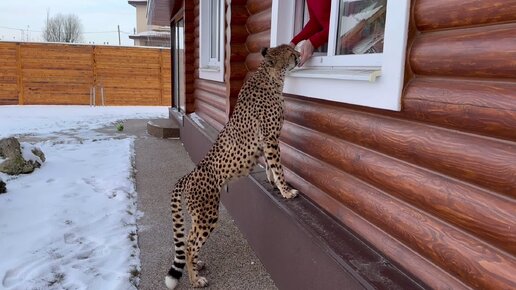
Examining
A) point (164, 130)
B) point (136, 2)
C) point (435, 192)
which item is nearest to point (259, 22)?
point (435, 192)

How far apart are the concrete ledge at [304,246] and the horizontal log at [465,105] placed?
2.45 feet

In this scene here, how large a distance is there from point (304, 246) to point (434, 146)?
115cm

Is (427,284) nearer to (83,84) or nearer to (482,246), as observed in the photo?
(482,246)

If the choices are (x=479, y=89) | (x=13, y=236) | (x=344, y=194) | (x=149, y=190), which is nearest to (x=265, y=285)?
(x=344, y=194)

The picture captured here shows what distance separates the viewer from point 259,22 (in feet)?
13.9

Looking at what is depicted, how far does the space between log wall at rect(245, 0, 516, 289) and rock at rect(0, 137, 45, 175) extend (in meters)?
5.49

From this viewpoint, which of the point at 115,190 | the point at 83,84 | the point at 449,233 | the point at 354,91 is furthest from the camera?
the point at 83,84

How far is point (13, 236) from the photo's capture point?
12.4 ft

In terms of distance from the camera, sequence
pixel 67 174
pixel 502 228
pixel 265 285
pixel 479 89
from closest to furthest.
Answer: pixel 502 228
pixel 479 89
pixel 265 285
pixel 67 174

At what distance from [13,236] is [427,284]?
367 centimetres

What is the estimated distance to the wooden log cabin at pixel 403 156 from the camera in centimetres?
141

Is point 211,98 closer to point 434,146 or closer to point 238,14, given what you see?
point 238,14

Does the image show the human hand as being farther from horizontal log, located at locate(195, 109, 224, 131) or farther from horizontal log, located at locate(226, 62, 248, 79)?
horizontal log, located at locate(195, 109, 224, 131)

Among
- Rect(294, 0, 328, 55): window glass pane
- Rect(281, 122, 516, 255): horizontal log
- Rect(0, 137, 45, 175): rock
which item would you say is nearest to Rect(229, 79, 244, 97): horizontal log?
Rect(294, 0, 328, 55): window glass pane
